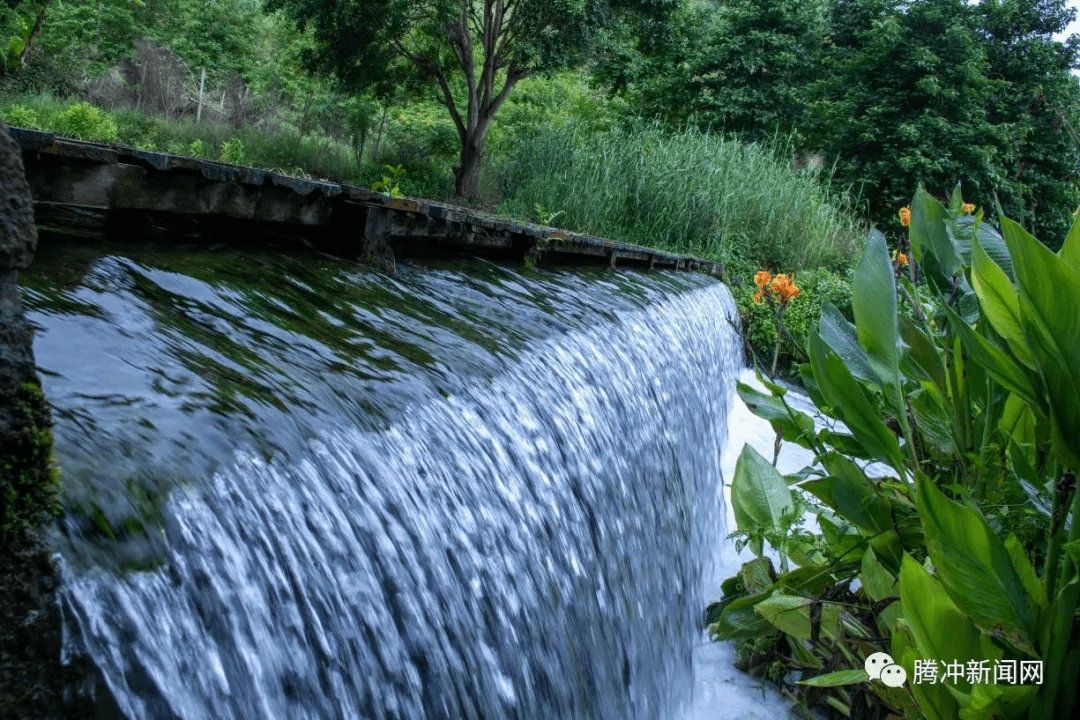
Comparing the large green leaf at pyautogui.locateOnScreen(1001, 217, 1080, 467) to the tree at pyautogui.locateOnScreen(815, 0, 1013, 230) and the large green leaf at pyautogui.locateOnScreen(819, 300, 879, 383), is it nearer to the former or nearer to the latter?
the large green leaf at pyautogui.locateOnScreen(819, 300, 879, 383)

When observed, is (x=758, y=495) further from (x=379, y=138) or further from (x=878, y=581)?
(x=379, y=138)

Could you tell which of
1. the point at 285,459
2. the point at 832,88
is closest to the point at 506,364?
the point at 285,459

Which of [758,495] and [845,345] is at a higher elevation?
[845,345]

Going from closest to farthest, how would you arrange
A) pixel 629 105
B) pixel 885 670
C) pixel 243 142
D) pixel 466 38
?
pixel 885 670, pixel 466 38, pixel 243 142, pixel 629 105

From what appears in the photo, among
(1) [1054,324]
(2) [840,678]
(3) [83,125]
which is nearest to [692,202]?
(3) [83,125]

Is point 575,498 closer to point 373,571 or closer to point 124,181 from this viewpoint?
point 373,571

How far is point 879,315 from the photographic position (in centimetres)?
246

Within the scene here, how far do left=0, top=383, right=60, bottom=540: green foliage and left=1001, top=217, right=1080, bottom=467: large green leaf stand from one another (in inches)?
62.0

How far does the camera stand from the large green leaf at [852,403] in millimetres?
2494

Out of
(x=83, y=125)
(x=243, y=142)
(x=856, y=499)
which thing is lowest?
(x=856, y=499)

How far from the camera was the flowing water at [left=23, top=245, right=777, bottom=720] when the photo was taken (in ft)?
4.20

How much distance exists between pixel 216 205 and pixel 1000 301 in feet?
8.84

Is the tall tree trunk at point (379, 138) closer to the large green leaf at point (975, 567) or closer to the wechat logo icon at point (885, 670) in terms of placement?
the wechat logo icon at point (885, 670)

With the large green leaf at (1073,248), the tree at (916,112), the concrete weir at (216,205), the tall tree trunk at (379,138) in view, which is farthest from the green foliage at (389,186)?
the tree at (916,112)
